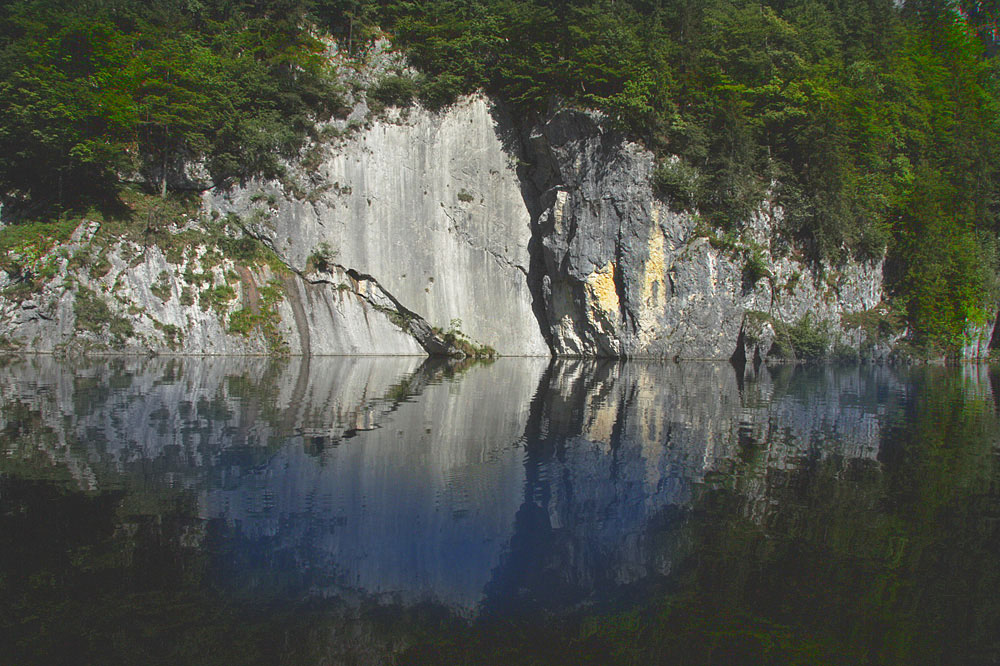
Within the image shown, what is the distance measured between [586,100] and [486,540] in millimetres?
32180

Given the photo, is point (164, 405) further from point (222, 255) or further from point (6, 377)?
point (222, 255)

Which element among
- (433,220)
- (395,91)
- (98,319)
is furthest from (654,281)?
(98,319)

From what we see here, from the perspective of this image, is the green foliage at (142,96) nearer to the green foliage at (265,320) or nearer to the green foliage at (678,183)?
the green foliage at (265,320)

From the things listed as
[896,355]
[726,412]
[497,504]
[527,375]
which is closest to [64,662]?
[497,504]

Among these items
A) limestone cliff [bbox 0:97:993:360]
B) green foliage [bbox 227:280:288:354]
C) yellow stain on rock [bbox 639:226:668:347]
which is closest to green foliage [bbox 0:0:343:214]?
limestone cliff [bbox 0:97:993:360]

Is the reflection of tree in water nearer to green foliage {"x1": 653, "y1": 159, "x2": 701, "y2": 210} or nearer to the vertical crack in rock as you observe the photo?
the vertical crack in rock

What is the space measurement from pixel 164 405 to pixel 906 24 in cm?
5430

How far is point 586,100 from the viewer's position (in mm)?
34688

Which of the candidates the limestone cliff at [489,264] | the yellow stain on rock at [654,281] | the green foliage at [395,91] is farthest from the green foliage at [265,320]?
the yellow stain on rock at [654,281]

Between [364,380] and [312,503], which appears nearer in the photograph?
[312,503]

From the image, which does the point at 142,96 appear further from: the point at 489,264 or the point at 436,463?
the point at 436,463

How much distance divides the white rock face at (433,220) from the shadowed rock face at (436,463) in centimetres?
1640

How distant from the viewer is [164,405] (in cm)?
1378

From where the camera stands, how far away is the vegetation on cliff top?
3130cm
